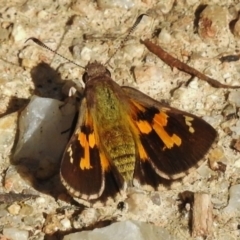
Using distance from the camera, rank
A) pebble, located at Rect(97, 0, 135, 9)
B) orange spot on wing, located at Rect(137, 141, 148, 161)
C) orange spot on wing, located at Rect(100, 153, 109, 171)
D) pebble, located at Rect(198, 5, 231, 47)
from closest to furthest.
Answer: orange spot on wing, located at Rect(100, 153, 109, 171) → orange spot on wing, located at Rect(137, 141, 148, 161) → pebble, located at Rect(198, 5, 231, 47) → pebble, located at Rect(97, 0, 135, 9)

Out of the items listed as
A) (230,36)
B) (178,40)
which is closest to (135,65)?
(178,40)

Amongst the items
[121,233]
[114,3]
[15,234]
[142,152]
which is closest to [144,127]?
[142,152]

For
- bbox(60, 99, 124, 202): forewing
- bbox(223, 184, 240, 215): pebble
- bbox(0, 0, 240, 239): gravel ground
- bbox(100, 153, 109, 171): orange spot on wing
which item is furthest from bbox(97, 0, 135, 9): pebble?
bbox(223, 184, 240, 215): pebble

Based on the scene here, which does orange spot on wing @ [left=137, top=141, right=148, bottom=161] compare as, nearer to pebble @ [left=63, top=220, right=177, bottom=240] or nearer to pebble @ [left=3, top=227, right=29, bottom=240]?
pebble @ [left=63, top=220, right=177, bottom=240]

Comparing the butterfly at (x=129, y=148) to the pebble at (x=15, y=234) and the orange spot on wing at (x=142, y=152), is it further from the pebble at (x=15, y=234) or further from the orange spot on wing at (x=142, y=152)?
the pebble at (x=15, y=234)

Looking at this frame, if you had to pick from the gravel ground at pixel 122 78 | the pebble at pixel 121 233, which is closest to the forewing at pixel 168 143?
the gravel ground at pixel 122 78

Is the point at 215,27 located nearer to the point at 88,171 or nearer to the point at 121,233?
the point at 88,171
